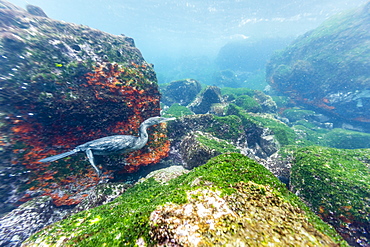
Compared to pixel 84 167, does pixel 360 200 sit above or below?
above

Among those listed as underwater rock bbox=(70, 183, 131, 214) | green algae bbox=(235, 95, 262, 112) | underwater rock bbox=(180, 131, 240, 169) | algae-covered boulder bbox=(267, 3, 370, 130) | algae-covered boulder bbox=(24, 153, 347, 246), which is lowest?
underwater rock bbox=(70, 183, 131, 214)

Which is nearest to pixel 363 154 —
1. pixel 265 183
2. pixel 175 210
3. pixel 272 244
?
pixel 265 183

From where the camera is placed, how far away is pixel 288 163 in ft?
18.3

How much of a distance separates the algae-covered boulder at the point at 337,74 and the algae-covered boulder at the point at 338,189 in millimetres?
16220

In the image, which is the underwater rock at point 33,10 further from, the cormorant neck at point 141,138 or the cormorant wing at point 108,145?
the cormorant neck at point 141,138

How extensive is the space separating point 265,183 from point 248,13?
58390 millimetres

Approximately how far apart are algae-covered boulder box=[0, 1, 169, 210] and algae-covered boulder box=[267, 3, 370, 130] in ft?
71.6

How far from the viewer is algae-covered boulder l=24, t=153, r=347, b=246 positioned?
4.96ft

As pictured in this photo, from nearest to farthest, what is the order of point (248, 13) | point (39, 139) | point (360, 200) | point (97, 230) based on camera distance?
point (97, 230), point (360, 200), point (39, 139), point (248, 13)

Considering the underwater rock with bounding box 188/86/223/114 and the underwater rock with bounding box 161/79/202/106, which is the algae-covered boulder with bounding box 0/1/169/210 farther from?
the underwater rock with bounding box 161/79/202/106

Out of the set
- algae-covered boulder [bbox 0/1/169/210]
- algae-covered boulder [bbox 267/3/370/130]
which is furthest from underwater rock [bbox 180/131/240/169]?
algae-covered boulder [bbox 267/3/370/130]

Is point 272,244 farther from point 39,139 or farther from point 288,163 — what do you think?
point 39,139

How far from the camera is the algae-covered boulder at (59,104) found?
3648 millimetres

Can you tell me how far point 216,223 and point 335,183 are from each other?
409 cm
